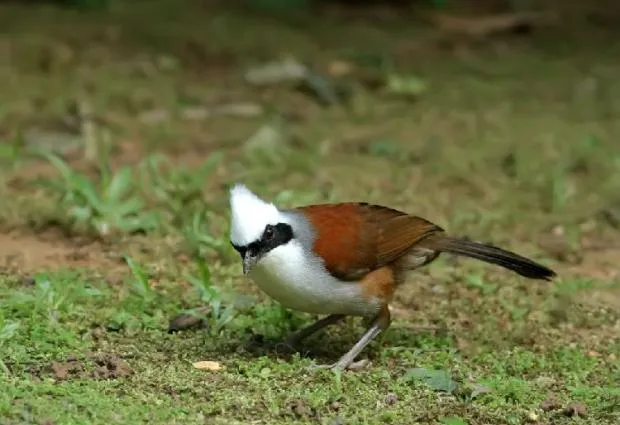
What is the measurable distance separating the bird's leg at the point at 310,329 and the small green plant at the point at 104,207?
1.53 meters

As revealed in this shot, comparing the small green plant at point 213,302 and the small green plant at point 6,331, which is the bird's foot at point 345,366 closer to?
the small green plant at point 213,302

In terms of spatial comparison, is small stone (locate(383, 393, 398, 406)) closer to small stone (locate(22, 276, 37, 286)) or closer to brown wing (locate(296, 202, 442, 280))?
brown wing (locate(296, 202, 442, 280))

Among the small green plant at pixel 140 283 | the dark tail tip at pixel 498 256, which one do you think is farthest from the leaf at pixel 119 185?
the dark tail tip at pixel 498 256

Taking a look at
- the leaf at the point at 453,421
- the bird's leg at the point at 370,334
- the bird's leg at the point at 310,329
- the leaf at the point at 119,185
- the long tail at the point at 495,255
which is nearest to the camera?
the leaf at the point at 453,421

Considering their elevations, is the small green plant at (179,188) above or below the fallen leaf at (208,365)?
above

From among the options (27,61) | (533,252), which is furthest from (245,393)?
(27,61)

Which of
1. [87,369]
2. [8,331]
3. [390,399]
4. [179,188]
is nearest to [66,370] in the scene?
[87,369]

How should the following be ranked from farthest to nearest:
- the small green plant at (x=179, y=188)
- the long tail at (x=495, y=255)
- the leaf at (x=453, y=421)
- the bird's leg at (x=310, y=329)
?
the small green plant at (x=179, y=188), the long tail at (x=495, y=255), the bird's leg at (x=310, y=329), the leaf at (x=453, y=421)

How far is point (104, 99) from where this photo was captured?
9344mm

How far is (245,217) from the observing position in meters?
4.91

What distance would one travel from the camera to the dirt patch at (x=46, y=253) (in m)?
6.27

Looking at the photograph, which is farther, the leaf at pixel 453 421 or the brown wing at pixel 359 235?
the brown wing at pixel 359 235

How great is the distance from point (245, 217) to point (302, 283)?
411mm

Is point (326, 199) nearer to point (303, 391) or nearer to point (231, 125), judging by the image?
point (231, 125)
